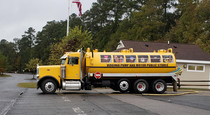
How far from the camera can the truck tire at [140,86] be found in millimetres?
19672

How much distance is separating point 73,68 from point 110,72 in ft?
8.61

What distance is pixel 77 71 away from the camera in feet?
62.5

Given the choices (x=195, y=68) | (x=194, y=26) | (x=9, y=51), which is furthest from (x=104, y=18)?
(x=9, y=51)

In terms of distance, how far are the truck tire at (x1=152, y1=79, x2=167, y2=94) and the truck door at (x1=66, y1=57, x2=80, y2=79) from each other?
5612mm

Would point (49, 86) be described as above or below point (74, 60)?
below

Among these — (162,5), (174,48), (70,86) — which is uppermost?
(162,5)

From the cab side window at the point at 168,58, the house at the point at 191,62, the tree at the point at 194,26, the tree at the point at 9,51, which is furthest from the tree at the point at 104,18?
the tree at the point at 9,51

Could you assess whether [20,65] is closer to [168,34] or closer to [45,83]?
[168,34]

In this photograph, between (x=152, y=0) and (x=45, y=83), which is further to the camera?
(x=152, y=0)

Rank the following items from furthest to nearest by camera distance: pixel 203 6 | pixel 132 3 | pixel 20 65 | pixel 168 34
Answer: pixel 20 65 < pixel 132 3 < pixel 168 34 < pixel 203 6

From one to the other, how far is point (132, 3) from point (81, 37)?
42670 mm

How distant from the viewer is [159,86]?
2016 cm

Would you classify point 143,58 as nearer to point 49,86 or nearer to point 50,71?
point 50,71

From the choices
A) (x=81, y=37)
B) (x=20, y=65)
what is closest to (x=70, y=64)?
(x=81, y=37)
